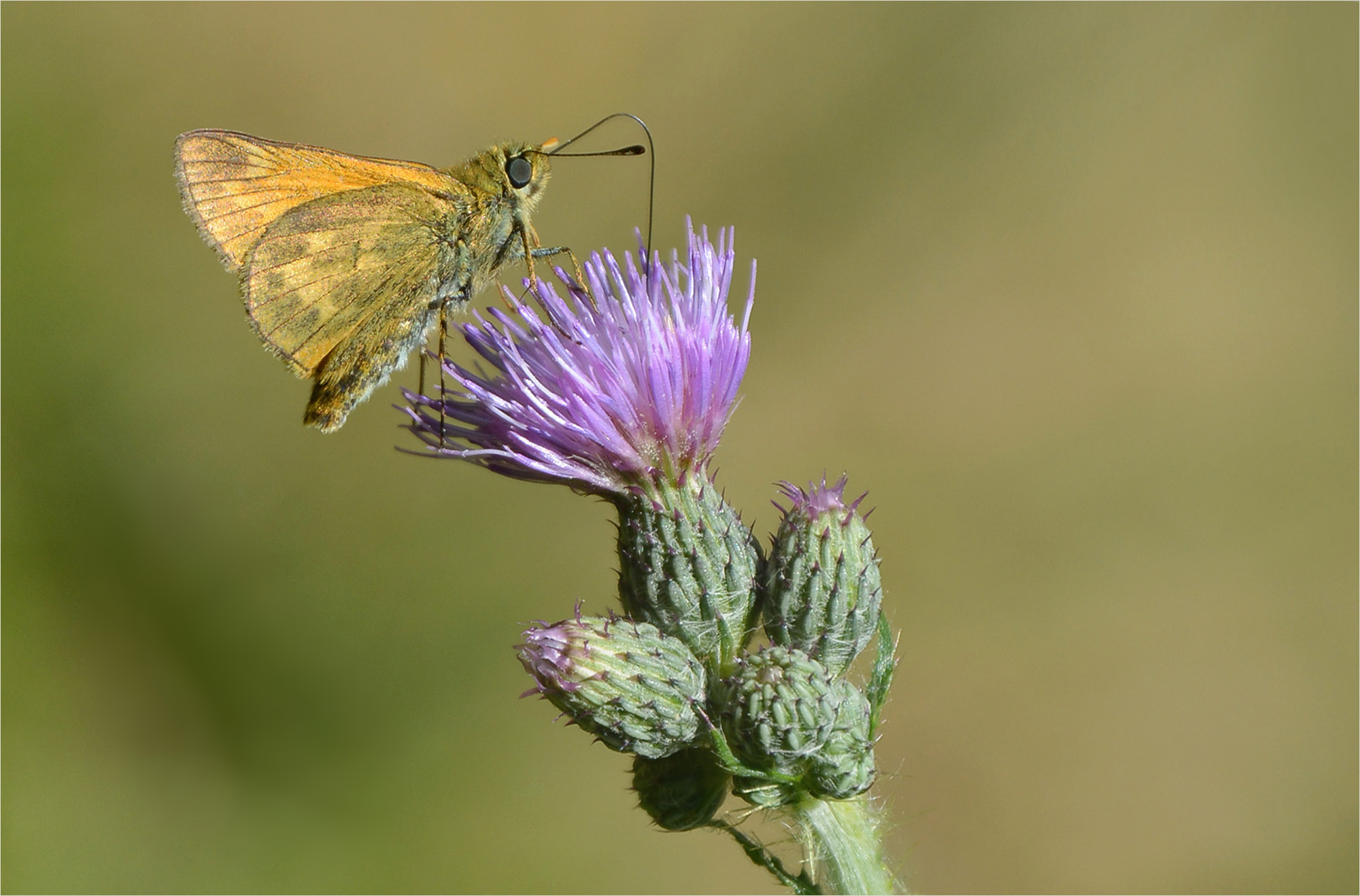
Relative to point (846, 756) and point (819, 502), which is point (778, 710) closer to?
point (846, 756)

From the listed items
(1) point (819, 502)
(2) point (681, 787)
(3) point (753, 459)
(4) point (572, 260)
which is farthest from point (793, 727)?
(3) point (753, 459)

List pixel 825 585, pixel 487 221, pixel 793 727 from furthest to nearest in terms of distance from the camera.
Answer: pixel 487 221, pixel 825 585, pixel 793 727

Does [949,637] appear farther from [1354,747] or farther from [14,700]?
[14,700]

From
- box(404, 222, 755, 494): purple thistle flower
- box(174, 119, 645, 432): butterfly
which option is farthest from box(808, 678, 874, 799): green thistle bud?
box(174, 119, 645, 432): butterfly

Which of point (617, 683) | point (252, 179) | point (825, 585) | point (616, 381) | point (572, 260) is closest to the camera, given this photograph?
point (617, 683)

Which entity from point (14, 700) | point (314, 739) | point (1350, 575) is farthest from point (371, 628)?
point (1350, 575)

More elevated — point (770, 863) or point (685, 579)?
point (685, 579)

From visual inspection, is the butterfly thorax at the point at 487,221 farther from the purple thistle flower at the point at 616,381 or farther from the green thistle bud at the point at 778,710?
the green thistle bud at the point at 778,710

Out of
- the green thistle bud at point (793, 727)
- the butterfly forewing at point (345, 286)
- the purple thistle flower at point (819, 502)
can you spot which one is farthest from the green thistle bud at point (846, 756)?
the butterfly forewing at point (345, 286)
